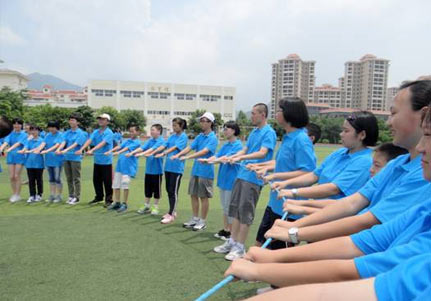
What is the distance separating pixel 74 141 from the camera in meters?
8.37

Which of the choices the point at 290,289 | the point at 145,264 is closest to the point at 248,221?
the point at 145,264

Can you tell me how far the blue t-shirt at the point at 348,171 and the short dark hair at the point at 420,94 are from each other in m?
1.00

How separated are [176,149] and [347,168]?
4.51 metres

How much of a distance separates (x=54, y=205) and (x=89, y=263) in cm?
397

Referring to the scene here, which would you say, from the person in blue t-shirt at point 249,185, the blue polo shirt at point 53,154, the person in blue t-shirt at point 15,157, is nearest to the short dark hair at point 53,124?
the blue polo shirt at point 53,154

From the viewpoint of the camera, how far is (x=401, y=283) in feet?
3.56

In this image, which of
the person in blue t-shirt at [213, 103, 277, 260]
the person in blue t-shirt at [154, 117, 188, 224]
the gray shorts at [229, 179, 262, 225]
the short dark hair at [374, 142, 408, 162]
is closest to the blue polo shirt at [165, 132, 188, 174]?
the person in blue t-shirt at [154, 117, 188, 224]

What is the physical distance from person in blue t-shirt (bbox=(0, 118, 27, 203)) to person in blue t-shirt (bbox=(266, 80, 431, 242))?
7.89 meters

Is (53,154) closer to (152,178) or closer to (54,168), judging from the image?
(54,168)

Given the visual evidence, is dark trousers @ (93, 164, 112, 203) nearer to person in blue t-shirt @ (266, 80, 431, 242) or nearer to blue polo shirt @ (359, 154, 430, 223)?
person in blue t-shirt @ (266, 80, 431, 242)

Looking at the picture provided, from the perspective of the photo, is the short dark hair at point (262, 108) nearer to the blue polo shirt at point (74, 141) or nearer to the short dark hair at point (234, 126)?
the short dark hair at point (234, 126)

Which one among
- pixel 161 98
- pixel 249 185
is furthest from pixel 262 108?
pixel 161 98

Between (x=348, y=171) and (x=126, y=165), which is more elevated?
(x=348, y=171)

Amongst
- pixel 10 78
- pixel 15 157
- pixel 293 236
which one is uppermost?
pixel 10 78
